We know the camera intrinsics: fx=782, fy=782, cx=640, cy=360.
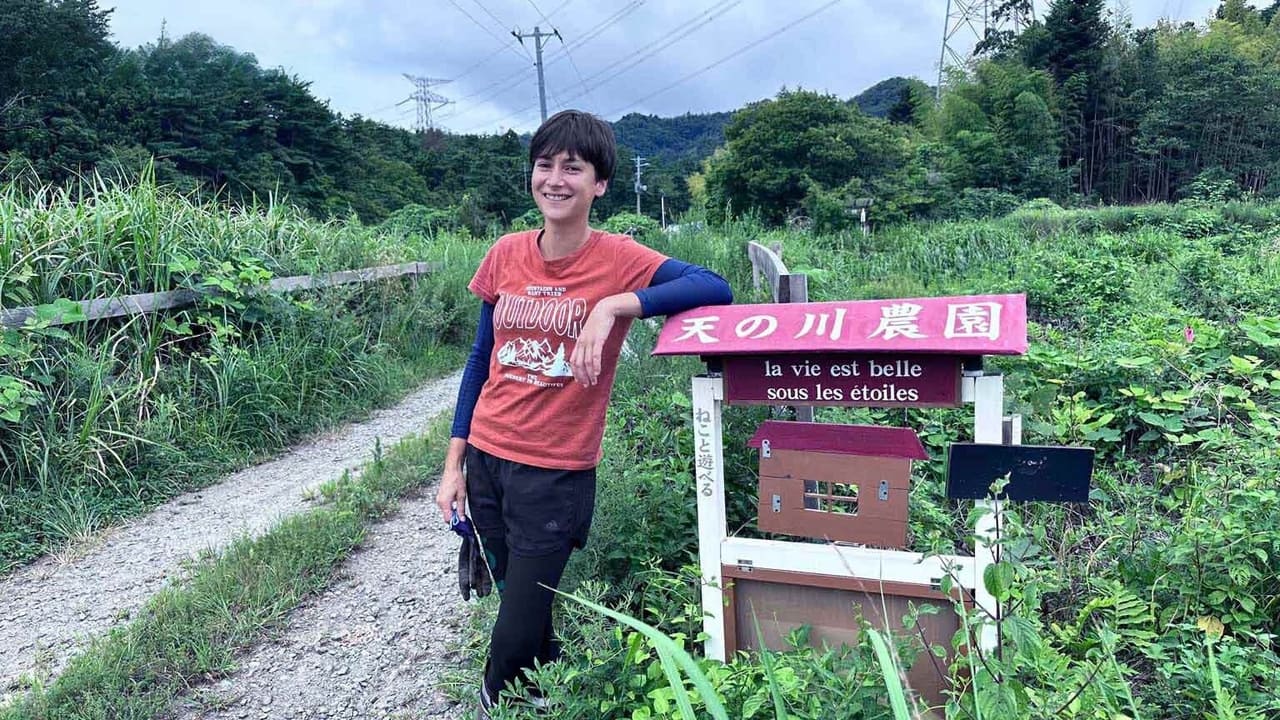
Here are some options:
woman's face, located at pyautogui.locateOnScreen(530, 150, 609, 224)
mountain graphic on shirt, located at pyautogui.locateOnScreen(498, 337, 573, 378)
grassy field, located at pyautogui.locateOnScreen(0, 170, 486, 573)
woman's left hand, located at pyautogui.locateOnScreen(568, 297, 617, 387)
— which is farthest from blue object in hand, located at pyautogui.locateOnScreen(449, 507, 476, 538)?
grassy field, located at pyautogui.locateOnScreen(0, 170, 486, 573)

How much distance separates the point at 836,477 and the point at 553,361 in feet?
2.38

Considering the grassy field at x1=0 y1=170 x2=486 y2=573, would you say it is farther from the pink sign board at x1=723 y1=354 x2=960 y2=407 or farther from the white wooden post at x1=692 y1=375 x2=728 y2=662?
the pink sign board at x1=723 y1=354 x2=960 y2=407

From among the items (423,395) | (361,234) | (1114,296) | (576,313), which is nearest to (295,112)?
(361,234)

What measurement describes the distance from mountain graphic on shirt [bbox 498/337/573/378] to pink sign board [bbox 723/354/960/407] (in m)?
0.40

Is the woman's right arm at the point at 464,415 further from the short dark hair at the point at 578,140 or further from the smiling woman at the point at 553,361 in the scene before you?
the short dark hair at the point at 578,140

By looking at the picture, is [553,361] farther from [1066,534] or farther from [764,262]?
[764,262]

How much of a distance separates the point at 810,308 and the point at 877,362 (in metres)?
0.21

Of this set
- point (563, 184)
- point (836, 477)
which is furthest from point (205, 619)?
point (836, 477)

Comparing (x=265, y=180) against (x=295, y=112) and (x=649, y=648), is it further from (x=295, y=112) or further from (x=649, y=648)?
(x=649, y=648)

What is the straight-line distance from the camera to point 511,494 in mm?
1915

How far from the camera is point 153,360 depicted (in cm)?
491

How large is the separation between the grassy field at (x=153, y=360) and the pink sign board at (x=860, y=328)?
3.74 meters

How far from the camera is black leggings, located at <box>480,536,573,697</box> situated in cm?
189

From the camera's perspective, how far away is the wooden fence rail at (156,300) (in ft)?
14.1
